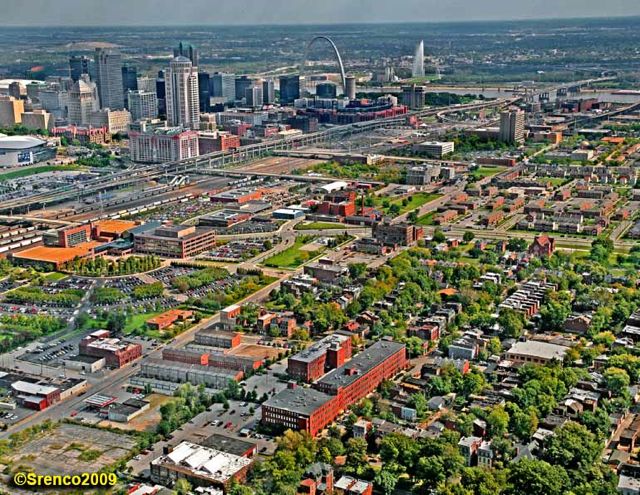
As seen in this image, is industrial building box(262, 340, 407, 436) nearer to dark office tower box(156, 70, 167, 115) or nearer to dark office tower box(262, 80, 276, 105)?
dark office tower box(156, 70, 167, 115)

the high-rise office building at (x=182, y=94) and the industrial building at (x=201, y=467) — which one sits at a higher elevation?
the high-rise office building at (x=182, y=94)

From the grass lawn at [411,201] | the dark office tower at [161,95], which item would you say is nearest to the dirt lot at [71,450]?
the grass lawn at [411,201]

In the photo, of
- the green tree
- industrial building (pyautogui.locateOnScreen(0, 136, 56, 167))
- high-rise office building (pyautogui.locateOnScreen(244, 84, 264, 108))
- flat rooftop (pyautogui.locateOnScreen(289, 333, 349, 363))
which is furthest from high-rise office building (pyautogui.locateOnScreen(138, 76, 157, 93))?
the green tree

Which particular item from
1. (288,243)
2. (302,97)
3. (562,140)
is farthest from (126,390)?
(302,97)

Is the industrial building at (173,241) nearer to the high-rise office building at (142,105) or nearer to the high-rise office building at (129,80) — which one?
the high-rise office building at (142,105)

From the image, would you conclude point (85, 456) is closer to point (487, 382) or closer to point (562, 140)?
point (487, 382)
